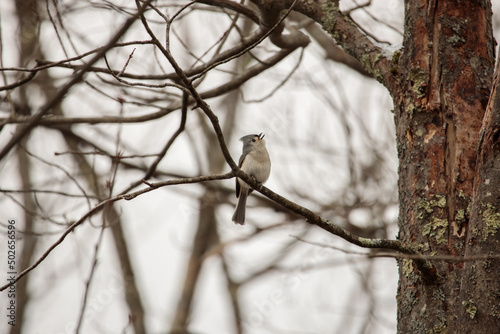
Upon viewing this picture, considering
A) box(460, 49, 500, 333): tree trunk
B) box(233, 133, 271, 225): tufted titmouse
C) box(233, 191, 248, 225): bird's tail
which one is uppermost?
box(233, 133, 271, 225): tufted titmouse

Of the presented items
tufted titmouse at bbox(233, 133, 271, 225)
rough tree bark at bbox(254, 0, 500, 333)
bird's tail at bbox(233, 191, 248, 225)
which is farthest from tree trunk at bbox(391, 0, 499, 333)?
bird's tail at bbox(233, 191, 248, 225)

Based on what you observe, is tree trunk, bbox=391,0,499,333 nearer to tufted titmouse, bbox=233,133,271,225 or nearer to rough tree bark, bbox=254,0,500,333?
rough tree bark, bbox=254,0,500,333

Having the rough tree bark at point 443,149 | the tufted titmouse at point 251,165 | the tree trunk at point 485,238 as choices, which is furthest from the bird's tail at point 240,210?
the tree trunk at point 485,238

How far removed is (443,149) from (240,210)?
2.68 metres

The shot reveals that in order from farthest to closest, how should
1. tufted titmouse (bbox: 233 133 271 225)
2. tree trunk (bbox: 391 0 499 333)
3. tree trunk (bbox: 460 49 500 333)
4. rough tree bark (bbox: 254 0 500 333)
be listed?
tufted titmouse (bbox: 233 133 271 225) < tree trunk (bbox: 391 0 499 333) < rough tree bark (bbox: 254 0 500 333) < tree trunk (bbox: 460 49 500 333)

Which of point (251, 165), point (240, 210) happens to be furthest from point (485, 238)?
point (240, 210)

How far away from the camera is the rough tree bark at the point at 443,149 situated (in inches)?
82.8

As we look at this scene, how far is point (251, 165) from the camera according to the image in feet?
15.5

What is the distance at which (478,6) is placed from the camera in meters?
2.75

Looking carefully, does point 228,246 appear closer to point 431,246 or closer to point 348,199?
point 348,199

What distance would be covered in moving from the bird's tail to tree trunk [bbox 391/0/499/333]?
92.6 inches

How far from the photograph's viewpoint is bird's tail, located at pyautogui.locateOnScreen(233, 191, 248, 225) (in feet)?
15.8

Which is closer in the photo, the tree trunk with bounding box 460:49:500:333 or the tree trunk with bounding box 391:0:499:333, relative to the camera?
the tree trunk with bounding box 460:49:500:333

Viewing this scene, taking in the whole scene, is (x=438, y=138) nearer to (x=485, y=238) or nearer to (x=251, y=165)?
(x=485, y=238)
